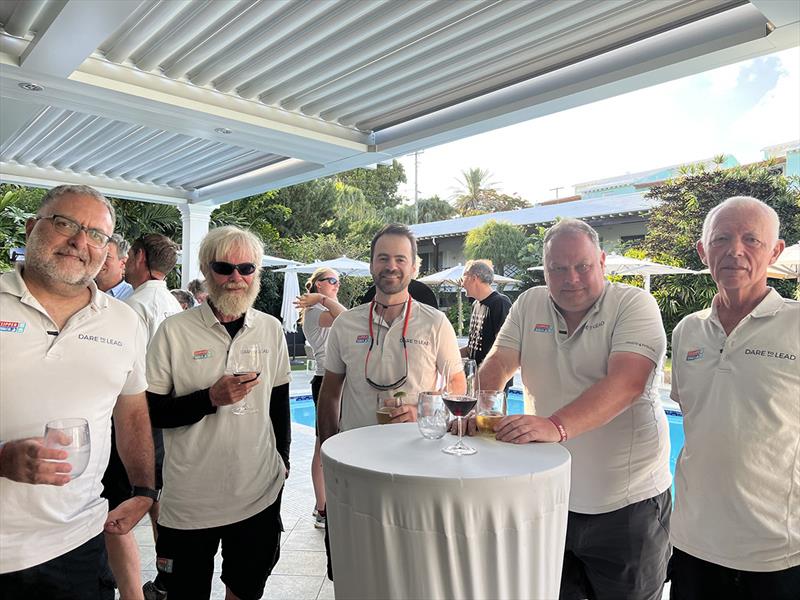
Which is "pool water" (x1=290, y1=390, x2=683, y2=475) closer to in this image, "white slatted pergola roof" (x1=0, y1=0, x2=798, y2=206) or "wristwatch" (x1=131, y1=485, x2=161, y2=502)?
"white slatted pergola roof" (x1=0, y1=0, x2=798, y2=206)

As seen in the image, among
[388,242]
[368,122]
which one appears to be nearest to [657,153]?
[368,122]

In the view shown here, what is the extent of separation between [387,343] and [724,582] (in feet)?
4.74

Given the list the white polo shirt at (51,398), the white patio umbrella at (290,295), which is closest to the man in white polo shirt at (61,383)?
the white polo shirt at (51,398)

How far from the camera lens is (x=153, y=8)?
12.2 ft

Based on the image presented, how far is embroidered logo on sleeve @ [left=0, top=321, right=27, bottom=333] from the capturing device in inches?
63.5

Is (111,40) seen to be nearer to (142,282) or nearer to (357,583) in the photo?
(142,282)

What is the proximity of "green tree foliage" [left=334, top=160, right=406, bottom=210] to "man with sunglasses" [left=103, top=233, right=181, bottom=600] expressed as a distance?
2889cm

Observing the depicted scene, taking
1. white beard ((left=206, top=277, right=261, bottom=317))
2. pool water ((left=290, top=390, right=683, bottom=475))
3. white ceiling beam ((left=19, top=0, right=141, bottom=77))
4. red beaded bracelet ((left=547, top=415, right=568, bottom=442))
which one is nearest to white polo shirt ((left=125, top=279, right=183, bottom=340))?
white beard ((left=206, top=277, right=261, bottom=317))

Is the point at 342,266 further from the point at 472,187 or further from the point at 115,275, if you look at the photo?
the point at 472,187

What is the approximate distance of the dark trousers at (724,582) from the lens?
1662mm

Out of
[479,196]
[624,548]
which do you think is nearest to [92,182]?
[624,548]

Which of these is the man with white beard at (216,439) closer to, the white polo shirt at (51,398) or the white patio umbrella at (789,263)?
the white polo shirt at (51,398)

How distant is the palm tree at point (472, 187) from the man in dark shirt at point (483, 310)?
38833 mm

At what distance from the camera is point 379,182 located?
3488cm
